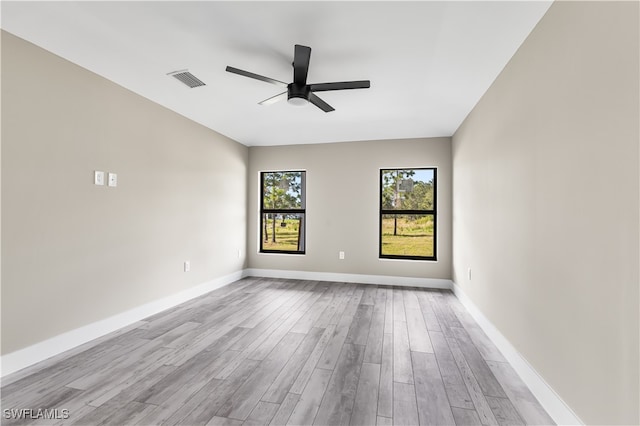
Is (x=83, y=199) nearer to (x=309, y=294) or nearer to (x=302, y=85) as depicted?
(x=302, y=85)

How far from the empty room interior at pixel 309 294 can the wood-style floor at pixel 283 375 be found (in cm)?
2

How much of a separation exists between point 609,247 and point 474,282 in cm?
220

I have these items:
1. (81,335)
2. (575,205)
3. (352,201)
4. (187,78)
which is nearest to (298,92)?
(187,78)

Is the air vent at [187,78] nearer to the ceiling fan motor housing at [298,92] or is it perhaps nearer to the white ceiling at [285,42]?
the white ceiling at [285,42]

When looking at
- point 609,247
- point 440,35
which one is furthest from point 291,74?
point 609,247

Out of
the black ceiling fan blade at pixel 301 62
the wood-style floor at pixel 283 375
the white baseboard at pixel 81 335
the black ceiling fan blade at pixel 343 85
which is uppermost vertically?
the black ceiling fan blade at pixel 301 62

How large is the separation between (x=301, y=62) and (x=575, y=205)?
6.37 ft

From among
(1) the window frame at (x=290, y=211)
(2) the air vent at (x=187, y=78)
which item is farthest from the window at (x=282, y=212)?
(2) the air vent at (x=187, y=78)

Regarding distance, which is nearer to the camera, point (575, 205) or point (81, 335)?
point (575, 205)

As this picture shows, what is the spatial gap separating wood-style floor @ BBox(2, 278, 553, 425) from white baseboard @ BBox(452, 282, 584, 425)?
0.17ft

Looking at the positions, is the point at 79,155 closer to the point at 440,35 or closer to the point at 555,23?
the point at 440,35

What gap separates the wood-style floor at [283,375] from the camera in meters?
1.64

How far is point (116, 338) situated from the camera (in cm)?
262

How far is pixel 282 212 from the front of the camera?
5.37m
